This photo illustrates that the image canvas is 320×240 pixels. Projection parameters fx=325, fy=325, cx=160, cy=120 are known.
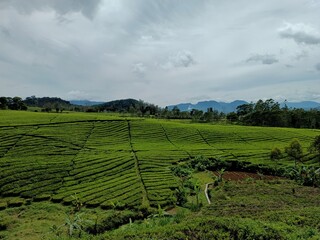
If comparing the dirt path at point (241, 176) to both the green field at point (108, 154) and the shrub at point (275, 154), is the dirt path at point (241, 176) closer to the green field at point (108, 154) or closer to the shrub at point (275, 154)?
the shrub at point (275, 154)

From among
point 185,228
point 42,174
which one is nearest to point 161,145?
point 42,174

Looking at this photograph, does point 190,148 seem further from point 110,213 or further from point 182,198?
point 110,213

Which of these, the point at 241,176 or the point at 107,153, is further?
the point at 107,153

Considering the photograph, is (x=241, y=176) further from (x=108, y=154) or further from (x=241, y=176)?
(x=108, y=154)

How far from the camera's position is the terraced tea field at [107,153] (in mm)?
41900

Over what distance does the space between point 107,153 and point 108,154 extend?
1153 mm

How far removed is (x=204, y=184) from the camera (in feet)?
157

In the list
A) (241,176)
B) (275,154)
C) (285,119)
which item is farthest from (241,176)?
(285,119)

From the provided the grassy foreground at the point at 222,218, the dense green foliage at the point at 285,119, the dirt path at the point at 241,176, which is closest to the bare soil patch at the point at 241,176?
the dirt path at the point at 241,176

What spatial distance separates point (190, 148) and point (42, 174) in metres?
31.5

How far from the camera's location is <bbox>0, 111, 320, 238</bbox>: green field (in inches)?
1624

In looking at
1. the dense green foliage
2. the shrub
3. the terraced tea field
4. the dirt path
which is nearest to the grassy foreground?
the dirt path

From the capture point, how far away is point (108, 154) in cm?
5872

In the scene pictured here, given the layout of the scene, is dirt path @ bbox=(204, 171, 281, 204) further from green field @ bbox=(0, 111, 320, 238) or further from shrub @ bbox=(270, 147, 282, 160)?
green field @ bbox=(0, 111, 320, 238)
